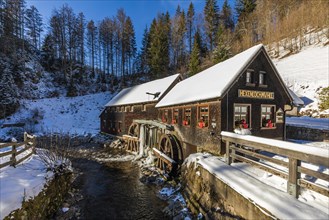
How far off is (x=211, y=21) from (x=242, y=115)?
1535 inches

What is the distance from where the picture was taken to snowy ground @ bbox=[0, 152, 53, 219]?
5.34 m

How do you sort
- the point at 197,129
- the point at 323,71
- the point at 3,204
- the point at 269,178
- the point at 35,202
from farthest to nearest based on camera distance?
1. the point at 323,71
2. the point at 197,129
3. the point at 35,202
4. the point at 269,178
5. the point at 3,204

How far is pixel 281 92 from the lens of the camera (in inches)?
516

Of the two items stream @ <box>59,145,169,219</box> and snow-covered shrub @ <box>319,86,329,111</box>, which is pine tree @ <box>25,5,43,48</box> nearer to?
stream @ <box>59,145,169,219</box>

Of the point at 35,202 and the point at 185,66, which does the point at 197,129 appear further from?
the point at 185,66

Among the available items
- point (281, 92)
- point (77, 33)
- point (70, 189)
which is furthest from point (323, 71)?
point (77, 33)

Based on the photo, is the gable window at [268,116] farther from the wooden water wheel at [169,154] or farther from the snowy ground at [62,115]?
the snowy ground at [62,115]

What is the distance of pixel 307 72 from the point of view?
90.9ft

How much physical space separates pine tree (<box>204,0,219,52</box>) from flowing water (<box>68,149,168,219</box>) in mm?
→ 37689

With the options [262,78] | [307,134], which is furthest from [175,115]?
[307,134]

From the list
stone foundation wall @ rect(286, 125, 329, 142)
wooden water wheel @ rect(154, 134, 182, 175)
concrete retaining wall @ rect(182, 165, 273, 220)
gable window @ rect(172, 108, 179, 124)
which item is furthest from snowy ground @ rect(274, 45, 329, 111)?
concrete retaining wall @ rect(182, 165, 273, 220)

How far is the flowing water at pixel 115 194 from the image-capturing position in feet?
27.7

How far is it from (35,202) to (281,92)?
1435 centimetres

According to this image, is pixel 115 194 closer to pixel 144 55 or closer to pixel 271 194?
pixel 271 194
